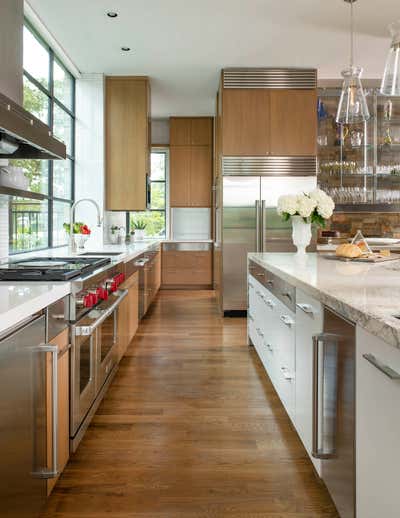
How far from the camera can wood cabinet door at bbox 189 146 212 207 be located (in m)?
8.67

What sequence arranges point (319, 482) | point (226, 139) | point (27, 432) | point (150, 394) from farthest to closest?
1. point (226, 139)
2. point (150, 394)
3. point (319, 482)
4. point (27, 432)

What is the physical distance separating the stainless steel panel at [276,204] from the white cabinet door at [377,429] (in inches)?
179

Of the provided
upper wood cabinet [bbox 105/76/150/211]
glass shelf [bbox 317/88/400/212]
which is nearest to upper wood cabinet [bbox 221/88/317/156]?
glass shelf [bbox 317/88/400/212]

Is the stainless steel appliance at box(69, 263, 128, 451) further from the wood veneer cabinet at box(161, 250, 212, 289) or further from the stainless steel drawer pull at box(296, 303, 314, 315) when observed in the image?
the wood veneer cabinet at box(161, 250, 212, 289)

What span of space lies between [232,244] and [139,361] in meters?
2.42

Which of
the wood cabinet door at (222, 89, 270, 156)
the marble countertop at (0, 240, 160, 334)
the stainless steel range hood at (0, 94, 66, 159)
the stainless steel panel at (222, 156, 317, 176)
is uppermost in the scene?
the wood cabinet door at (222, 89, 270, 156)

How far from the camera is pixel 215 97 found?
7.25 meters

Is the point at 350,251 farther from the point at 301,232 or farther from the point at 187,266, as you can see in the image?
the point at 187,266

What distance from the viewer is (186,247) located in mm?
8438

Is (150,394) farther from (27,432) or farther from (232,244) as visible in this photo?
(232,244)

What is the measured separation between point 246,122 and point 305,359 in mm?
4336

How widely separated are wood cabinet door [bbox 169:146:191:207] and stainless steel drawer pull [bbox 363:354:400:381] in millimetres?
7550

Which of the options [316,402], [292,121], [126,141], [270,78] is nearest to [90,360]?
[316,402]

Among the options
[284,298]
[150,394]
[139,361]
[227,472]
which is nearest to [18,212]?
[139,361]
